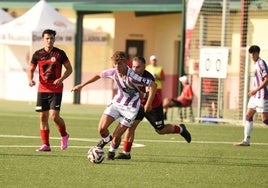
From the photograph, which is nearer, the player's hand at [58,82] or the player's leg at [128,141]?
the player's leg at [128,141]

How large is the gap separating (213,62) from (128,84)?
466 inches

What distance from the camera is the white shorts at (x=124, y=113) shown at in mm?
14625

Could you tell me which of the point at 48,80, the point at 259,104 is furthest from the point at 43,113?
the point at 259,104

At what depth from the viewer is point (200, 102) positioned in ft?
89.1

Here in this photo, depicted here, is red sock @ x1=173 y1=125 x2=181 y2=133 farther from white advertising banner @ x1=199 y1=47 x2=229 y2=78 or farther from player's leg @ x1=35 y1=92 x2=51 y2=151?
white advertising banner @ x1=199 y1=47 x2=229 y2=78

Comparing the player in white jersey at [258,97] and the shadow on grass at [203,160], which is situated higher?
the player in white jersey at [258,97]

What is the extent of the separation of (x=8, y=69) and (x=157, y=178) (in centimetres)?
2727

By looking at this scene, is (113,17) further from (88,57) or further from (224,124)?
(224,124)

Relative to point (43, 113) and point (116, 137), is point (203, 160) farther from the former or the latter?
point (43, 113)

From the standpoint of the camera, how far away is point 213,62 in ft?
85.6

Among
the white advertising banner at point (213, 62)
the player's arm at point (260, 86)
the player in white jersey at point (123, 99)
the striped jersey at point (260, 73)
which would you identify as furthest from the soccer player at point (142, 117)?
the white advertising banner at point (213, 62)

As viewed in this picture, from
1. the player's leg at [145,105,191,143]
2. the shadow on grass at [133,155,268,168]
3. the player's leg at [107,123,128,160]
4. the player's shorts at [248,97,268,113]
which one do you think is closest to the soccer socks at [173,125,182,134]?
the player's leg at [145,105,191,143]

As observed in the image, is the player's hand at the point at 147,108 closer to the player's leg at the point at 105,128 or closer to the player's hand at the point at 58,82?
the player's leg at the point at 105,128

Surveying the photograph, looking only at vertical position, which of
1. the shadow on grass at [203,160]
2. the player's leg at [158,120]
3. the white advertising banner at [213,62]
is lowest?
the shadow on grass at [203,160]
